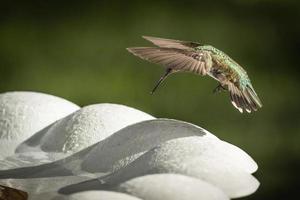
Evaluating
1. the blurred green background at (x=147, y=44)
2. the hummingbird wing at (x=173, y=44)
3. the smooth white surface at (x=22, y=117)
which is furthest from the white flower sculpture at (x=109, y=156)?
the blurred green background at (x=147, y=44)

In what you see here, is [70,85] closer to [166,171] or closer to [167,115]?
[167,115]

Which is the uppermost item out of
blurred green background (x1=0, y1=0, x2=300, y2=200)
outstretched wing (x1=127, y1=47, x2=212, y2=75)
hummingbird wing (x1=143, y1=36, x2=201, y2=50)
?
hummingbird wing (x1=143, y1=36, x2=201, y2=50)

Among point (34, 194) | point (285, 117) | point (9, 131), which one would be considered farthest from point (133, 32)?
point (34, 194)

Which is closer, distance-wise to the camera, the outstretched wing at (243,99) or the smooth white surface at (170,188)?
the smooth white surface at (170,188)

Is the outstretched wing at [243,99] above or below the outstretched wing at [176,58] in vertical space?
below

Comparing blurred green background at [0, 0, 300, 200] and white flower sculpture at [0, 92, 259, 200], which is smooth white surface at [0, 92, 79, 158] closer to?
white flower sculpture at [0, 92, 259, 200]

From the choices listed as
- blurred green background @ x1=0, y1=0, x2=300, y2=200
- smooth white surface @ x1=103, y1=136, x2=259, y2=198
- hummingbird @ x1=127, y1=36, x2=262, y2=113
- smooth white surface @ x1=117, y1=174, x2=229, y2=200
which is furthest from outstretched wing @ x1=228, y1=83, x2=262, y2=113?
blurred green background @ x1=0, y1=0, x2=300, y2=200

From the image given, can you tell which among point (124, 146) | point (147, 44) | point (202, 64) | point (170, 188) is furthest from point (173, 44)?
point (147, 44)

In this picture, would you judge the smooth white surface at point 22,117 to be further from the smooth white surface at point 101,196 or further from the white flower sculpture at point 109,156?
the smooth white surface at point 101,196
